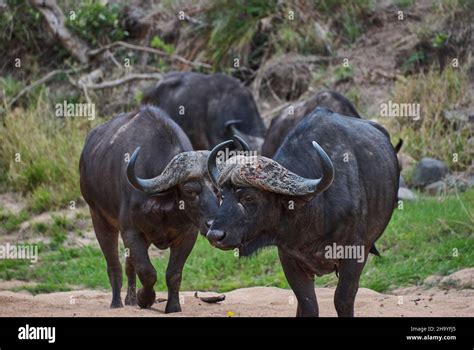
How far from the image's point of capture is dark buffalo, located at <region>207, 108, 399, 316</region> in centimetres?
892

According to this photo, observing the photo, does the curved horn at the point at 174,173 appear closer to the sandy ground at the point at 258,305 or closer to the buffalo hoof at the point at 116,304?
the sandy ground at the point at 258,305

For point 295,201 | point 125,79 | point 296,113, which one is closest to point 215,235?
point 295,201

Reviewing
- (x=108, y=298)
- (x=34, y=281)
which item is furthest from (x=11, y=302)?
(x=34, y=281)

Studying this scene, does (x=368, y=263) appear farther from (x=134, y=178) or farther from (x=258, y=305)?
(x=134, y=178)

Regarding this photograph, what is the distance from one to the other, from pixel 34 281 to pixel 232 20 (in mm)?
8677

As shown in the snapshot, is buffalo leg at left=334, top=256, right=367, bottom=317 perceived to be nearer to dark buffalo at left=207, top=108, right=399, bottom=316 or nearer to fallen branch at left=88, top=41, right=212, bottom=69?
dark buffalo at left=207, top=108, right=399, bottom=316

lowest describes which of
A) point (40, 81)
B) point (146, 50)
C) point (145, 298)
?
point (145, 298)

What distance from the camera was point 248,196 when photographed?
893 cm

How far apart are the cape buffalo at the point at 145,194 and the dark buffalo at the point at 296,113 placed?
Result: 4478 mm

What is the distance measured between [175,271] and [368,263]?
3493mm

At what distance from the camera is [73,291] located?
1381 centimetres

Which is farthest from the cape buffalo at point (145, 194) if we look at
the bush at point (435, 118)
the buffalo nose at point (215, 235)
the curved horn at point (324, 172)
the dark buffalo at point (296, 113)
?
the bush at point (435, 118)

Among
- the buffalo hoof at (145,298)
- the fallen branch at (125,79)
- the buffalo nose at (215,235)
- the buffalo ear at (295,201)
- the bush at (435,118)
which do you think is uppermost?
the fallen branch at (125,79)

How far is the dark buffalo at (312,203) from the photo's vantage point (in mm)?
8922
